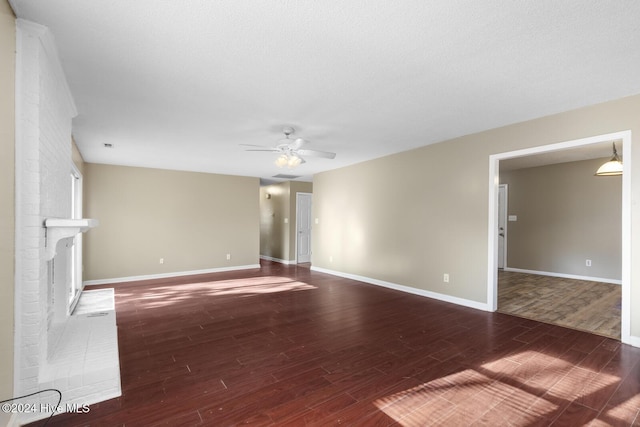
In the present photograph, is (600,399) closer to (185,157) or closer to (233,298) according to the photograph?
(233,298)

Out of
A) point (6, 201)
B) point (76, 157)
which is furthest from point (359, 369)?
point (76, 157)

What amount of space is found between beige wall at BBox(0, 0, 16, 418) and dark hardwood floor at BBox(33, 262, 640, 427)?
53 cm

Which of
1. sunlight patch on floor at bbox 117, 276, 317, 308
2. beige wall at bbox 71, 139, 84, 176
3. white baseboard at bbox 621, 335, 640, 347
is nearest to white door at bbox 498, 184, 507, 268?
white baseboard at bbox 621, 335, 640, 347

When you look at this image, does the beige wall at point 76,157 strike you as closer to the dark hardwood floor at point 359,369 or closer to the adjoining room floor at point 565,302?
the dark hardwood floor at point 359,369

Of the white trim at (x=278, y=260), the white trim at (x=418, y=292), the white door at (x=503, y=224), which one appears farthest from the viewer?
the white trim at (x=278, y=260)

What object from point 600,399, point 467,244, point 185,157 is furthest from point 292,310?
point 185,157

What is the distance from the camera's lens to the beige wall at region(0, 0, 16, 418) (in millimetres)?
1588

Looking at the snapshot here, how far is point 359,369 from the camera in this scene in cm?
246

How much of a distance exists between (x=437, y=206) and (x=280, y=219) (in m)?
5.25

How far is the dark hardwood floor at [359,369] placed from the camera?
1.89 m

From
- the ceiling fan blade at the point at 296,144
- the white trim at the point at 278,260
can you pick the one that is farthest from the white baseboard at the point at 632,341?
the white trim at the point at 278,260

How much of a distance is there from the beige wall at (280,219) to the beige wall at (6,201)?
6.91m

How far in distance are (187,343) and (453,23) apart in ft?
11.4

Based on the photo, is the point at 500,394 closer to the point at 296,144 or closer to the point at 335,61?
the point at 335,61
